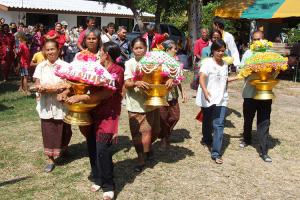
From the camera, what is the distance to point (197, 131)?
292 inches

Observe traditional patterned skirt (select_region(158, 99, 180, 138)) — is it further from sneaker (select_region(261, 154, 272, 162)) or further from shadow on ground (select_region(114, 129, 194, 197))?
sneaker (select_region(261, 154, 272, 162))

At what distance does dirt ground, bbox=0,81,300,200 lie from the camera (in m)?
4.79

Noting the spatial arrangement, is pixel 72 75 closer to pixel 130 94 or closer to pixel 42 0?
pixel 130 94

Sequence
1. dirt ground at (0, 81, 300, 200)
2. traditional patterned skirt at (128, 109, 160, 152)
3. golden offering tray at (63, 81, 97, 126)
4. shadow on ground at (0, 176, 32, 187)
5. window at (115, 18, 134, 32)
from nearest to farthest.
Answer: golden offering tray at (63, 81, 97, 126) → dirt ground at (0, 81, 300, 200) → shadow on ground at (0, 176, 32, 187) → traditional patterned skirt at (128, 109, 160, 152) → window at (115, 18, 134, 32)

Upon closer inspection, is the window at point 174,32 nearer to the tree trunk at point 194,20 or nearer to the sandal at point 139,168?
the tree trunk at point 194,20

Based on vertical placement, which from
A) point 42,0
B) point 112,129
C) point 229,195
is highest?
point 42,0

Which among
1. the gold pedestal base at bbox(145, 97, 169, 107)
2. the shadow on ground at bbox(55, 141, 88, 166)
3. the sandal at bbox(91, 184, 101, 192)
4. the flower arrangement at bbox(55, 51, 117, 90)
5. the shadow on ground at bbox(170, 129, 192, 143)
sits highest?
the flower arrangement at bbox(55, 51, 117, 90)

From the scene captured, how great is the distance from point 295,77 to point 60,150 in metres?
10.6

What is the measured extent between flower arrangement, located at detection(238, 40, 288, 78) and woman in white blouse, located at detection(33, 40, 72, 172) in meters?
2.40

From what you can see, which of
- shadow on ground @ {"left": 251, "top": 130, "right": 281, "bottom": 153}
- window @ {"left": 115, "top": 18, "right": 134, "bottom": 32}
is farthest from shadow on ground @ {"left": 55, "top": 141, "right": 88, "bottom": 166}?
window @ {"left": 115, "top": 18, "right": 134, "bottom": 32}

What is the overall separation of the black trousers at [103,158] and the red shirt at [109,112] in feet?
0.25

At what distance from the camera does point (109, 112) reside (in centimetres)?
435

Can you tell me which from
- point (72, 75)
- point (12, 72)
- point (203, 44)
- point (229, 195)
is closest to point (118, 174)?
point (229, 195)

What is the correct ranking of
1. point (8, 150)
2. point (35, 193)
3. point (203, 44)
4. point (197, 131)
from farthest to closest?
point (203, 44) → point (197, 131) → point (8, 150) → point (35, 193)
